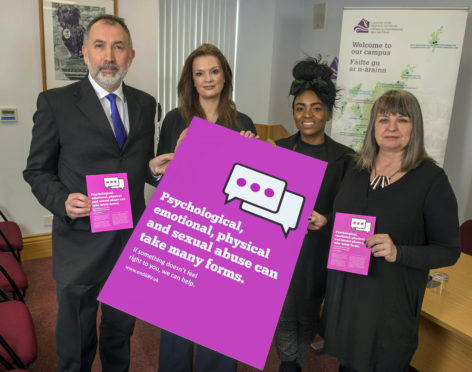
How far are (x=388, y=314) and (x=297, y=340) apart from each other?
0.64 meters

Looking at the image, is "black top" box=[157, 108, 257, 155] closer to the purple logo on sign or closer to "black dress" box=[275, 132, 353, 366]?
"black dress" box=[275, 132, 353, 366]

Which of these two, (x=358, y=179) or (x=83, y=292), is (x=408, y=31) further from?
(x=83, y=292)

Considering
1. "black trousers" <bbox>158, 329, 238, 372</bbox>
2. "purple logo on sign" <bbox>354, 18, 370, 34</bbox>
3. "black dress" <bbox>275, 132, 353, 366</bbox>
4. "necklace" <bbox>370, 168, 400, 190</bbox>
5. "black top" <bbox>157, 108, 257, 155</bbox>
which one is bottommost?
"black trousers" <bbox>158, 329, 238, 372</bbox>

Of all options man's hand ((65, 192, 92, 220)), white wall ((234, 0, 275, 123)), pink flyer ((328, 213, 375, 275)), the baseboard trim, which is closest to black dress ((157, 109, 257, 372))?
man's hand ((65, 192, 92, 220))

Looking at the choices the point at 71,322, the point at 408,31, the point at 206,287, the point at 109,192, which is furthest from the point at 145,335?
the point at 408,31

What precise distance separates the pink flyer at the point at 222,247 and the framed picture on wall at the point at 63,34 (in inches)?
113

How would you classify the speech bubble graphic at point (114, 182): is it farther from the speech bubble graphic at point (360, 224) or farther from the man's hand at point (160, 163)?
the speech bubble graphic at point (360, 224)

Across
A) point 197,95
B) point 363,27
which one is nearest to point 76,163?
point 197,95

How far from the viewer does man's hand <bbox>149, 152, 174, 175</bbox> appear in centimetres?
187

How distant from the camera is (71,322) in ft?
6.18

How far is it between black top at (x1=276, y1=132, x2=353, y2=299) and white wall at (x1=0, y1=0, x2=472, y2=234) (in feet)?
6.13

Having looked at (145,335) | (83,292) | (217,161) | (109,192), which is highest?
(217,161)

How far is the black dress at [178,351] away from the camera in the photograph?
203 cm

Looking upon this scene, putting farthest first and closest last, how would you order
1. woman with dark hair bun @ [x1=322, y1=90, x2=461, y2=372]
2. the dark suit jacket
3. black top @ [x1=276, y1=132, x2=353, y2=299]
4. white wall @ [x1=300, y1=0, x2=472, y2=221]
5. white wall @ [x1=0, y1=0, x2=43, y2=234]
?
white wall @ [x1=300, y1=0, x2=472, y2=221], white wall @ [x1=0, y1=0, x2=43, y2=234], black top @ [x1=276, y1=132, x2=353, y2=299], the dark suit jacket, woman with dark hair bun @ [x1=322, y1=90, x2=461, y2=372]
